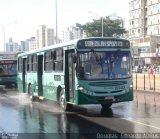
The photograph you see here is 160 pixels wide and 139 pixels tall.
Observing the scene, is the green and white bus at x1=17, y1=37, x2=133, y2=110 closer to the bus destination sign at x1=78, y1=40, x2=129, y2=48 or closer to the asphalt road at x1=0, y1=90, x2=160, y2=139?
the bus destination sign at x1=78, y1=40, x2=129, y2=48

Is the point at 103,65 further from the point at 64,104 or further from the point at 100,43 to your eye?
the point at 64,104

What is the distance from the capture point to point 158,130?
1141 centimetres

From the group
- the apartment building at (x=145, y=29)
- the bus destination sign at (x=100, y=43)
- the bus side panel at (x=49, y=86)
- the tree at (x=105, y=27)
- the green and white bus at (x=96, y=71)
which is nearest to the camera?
the green and white bus at (x=96, y=71)

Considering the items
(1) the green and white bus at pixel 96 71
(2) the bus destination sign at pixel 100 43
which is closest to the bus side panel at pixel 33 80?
(1) the green and white bus at pixel 96 71

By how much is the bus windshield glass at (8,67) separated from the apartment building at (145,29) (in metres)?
57.8

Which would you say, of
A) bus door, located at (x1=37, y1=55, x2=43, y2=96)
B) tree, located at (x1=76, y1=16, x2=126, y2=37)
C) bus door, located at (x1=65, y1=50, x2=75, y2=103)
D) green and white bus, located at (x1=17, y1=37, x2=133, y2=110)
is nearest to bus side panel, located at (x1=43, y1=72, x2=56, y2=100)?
bus door, located at (x1=37, y1=55, x2=43, y2=96)

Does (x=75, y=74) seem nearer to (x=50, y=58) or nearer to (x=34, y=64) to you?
(x=50, y=58)

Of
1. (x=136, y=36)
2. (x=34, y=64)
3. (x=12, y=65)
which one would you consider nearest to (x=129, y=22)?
(x=136, y=36)

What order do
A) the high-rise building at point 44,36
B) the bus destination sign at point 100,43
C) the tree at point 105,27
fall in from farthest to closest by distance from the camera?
the high-rise building at point 44,36 < the tree at point 105,27 < the bus destination sign at point 100,43

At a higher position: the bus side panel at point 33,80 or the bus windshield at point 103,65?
the bus windshield at point 103,65

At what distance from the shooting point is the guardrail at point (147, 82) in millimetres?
28859

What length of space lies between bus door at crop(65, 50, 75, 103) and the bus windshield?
850mm

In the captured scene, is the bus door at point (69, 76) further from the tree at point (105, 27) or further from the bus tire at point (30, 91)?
the tree at point (105, 27)

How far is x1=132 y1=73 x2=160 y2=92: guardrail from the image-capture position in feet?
94.7
